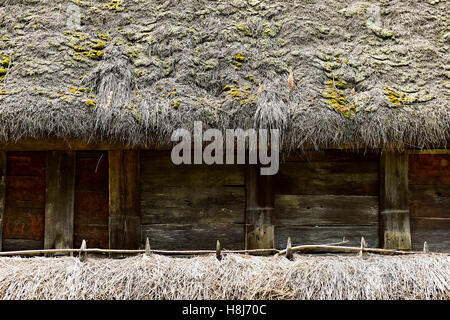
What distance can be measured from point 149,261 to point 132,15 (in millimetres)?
2615

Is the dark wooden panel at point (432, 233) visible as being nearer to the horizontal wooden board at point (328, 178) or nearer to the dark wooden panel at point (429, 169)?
the dark wooden panel at point (429, 169)

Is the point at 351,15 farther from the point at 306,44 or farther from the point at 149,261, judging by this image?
the point at 149,261

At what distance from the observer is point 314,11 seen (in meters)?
4.38

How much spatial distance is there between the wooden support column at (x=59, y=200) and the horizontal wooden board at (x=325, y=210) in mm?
2027

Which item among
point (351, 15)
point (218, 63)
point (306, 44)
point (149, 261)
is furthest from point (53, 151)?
point (351, 15)

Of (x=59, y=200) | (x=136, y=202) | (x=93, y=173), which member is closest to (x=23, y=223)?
(x=59, y=200)

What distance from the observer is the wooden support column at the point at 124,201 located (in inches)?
152

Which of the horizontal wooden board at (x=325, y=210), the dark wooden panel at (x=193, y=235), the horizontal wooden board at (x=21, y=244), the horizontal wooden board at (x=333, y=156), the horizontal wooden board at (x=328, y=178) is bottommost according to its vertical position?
the horizontal wooden board at (x=21, y=244)

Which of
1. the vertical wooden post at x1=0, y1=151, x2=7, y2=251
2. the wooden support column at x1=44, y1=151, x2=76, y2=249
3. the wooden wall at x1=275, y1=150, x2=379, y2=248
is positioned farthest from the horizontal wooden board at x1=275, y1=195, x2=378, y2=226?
the vertical wooden post at x1=0, y1=151, x2=7, y2=251

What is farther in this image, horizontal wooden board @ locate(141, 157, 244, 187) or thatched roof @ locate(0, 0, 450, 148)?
horizontal wooden board @ locate(141, 157, 244, 187)

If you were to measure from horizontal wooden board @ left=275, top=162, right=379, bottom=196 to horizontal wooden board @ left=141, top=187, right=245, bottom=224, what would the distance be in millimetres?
454

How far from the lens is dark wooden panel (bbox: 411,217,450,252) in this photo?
3.91 m

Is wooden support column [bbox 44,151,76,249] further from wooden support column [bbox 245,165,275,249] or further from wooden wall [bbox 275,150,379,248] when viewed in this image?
wooden wall [bbox 275,150,379,248]

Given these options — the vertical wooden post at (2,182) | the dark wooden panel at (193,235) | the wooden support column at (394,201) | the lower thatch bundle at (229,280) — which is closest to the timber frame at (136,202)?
the wooden support column at (394,201)
